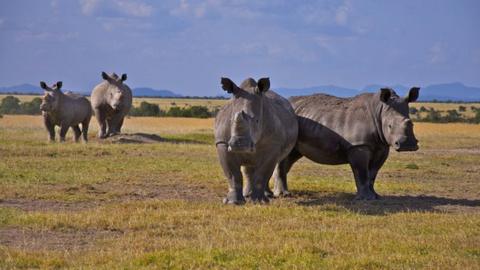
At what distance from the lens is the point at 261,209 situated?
12867mm

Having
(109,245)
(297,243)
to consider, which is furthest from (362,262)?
(109,245)

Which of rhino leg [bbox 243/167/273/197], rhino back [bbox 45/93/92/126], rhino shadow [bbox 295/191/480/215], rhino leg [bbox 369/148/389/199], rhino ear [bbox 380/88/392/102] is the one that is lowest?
rhino shadow [bbox 295/191/480/215]

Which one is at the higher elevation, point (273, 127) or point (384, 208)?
point (273, 127)

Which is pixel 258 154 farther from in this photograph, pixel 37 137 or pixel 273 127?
pixel 37 137

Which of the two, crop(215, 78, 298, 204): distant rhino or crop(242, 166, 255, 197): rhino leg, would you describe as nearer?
Result: crop(215, 78, 298, 204): distant rhino

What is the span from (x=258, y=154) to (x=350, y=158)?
2.05 m

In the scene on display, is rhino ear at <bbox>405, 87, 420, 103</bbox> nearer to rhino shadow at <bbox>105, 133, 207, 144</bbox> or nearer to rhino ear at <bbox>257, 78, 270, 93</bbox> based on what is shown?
rhino ear at <bbox>257, 78, 270, 93</bbox>

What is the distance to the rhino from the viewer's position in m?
14.7

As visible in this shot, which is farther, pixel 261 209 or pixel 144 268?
pixel 261 209

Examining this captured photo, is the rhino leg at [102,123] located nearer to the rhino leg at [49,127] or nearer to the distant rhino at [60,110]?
the distant rhino at [60,110]

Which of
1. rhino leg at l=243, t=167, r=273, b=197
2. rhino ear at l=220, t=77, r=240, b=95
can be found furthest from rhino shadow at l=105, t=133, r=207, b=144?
rhino ear at l=220, t=77, r=240, b=95

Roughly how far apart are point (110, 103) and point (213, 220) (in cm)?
2020

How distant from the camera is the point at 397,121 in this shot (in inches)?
574

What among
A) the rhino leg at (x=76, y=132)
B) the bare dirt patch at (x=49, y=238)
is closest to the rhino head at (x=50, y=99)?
the rhino leg at (x=76, y=132)
